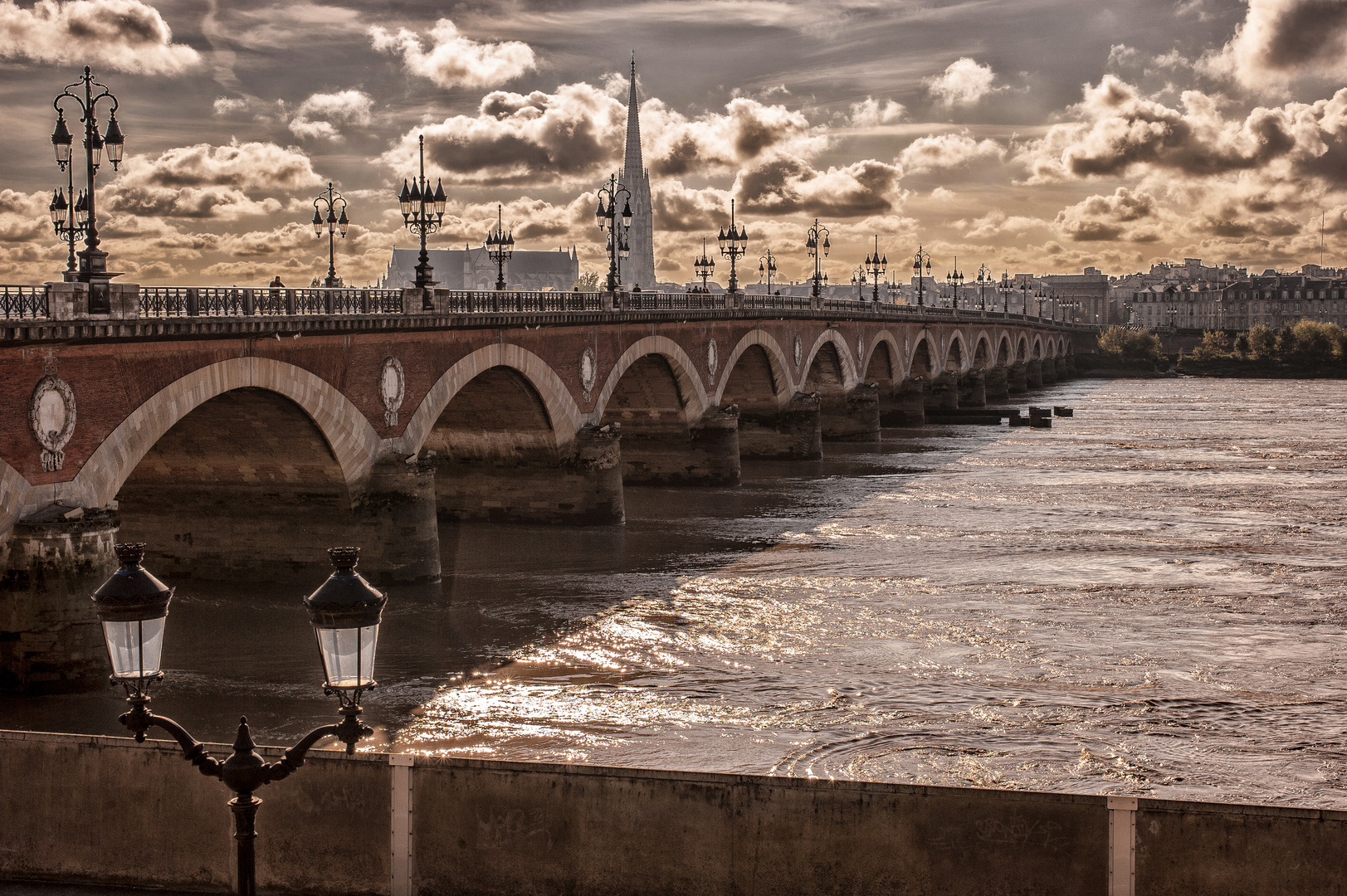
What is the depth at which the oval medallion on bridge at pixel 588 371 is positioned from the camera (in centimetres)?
3444

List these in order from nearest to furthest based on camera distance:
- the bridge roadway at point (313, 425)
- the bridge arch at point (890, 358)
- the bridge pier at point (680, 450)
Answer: the bridge roadway at point (313, 425) < the bridge pier at point (680, 450) < the bridge arch at point (890, 358)

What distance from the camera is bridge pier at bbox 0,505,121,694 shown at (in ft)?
56.2

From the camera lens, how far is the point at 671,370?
4178 centimetres

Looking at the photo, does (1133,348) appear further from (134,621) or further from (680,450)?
(134,621)

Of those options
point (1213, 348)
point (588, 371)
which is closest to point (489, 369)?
point (588, 371)

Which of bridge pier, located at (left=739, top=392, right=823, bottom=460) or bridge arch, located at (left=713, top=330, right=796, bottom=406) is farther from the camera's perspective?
bridge pier, located at (left=739, top=392, right=823, bottom=460)

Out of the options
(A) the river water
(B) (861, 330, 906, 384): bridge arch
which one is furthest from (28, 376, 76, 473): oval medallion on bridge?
(B) (861, 330, 906, 384): bridge arch

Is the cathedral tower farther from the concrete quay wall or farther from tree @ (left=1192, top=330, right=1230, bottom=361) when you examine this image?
the concrete quay wall

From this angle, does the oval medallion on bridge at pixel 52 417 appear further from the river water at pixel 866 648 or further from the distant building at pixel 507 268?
the distant building at pixel 507 268

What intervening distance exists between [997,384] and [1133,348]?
41520mm

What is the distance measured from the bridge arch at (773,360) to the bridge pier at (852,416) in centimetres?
705

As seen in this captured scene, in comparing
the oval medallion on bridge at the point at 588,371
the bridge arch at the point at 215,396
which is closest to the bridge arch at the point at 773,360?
the oval medallion on bridge at the point at 588,371

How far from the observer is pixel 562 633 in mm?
22922

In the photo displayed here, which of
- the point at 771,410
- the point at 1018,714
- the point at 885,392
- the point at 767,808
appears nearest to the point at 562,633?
the point at 1018,714
